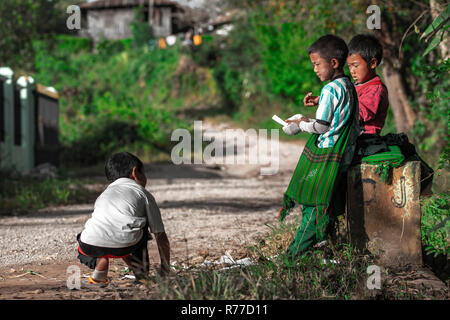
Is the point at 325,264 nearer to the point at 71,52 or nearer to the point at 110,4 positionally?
the point at 71,52

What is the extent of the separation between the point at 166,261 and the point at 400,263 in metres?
1.55

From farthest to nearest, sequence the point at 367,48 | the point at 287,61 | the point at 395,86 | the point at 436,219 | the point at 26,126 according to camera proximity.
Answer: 1. the point at 287,61
2. the point at 26,126
3. the point at 395,86
4. the point at 436,219
5. the point at 367,48

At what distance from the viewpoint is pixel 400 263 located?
359 centimetres

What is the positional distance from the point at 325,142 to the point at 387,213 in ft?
2.13

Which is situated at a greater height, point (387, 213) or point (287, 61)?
point (287, 61)

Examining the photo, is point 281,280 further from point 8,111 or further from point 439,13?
point 8,111

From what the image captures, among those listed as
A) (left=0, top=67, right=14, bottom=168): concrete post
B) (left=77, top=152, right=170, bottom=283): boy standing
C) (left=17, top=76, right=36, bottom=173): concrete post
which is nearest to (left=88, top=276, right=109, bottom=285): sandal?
(left=77, top=152, right=170, bottom=283): boy standing

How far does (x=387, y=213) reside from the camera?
11.9 ft

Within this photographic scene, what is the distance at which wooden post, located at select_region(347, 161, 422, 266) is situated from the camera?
3.54 m

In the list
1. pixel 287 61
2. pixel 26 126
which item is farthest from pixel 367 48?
pixel 287 61

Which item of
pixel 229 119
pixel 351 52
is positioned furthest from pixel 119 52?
pixel 351 52

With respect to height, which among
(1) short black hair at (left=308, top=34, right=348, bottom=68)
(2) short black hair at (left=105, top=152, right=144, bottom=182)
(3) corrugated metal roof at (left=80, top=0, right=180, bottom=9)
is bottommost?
(2) short black hair at (left=105, top=152, right=144, bottom=182)

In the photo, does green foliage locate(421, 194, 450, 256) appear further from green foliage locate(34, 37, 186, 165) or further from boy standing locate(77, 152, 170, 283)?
green foliage locate(34, 37, 186, 165)

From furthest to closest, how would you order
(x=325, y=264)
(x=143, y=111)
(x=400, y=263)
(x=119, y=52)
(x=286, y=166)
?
(x=119, y=52), (x=143, y=111), (x=286, y=166), (x=400, y=263), (x=325, y=264)
